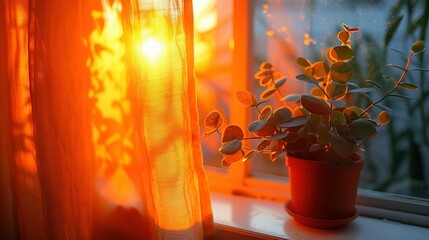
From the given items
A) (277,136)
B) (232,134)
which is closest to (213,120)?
(232,134)

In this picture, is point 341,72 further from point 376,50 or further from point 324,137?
point 376,50

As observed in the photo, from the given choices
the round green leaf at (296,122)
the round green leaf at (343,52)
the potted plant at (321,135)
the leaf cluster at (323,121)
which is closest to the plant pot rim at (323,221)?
the potted plant at (321,135)

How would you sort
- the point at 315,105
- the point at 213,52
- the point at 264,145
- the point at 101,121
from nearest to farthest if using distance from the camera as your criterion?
the point at 315,105 → the point at 264,145 → the point at 101,121 → the point at 213,52

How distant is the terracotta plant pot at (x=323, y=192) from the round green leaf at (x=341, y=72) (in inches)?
7.7

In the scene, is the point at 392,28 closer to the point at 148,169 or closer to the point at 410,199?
the point at 410,199

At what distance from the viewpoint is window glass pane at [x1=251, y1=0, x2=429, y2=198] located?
1.09 metres

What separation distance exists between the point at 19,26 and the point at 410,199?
3.58 ft

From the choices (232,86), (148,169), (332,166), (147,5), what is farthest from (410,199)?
(147,5)

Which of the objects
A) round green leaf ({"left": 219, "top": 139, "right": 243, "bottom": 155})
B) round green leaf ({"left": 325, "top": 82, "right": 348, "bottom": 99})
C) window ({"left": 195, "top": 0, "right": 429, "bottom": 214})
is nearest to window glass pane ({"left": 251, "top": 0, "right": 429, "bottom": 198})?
window ({"left": 195, "top": 0, "right": 429, "bottom": 214})

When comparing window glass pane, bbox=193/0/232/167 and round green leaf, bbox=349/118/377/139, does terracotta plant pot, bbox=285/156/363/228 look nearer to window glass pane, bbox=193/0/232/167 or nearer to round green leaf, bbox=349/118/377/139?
round green leaf, bbox=349/118/377/139

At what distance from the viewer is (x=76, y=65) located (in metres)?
0.98

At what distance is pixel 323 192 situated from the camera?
3.21 ft

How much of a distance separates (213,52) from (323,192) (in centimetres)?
56

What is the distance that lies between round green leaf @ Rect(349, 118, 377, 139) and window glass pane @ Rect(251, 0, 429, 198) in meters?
0.27
